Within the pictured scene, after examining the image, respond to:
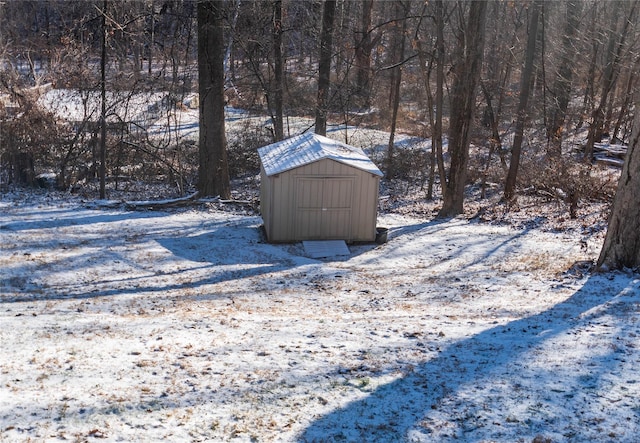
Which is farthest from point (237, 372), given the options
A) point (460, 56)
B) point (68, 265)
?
point (460, 56)

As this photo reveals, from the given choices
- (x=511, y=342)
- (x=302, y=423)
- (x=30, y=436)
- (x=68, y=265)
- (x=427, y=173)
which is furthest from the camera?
(x=427, y=173)

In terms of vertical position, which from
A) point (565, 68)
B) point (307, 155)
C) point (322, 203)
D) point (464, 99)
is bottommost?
point (322, 203)

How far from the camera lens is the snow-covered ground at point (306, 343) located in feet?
16.3

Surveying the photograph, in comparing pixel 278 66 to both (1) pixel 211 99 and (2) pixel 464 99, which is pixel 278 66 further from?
(2) pixel 464 99

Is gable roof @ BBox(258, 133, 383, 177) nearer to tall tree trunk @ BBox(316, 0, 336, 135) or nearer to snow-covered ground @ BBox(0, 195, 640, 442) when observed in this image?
snow-covered ground @ BBox(0, 195, 640, 442)

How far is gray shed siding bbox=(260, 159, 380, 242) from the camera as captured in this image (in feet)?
42.6

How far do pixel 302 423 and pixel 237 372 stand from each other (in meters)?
1.15

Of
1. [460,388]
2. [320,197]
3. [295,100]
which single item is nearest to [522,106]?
[320,197]

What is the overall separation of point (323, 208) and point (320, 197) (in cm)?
25

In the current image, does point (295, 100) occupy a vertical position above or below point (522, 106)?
above

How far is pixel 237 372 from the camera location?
5898mm

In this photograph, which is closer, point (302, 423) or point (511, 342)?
point (302, 423)

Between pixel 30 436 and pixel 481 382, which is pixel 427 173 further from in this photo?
pixel 30 436

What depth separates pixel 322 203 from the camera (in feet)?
43.2
